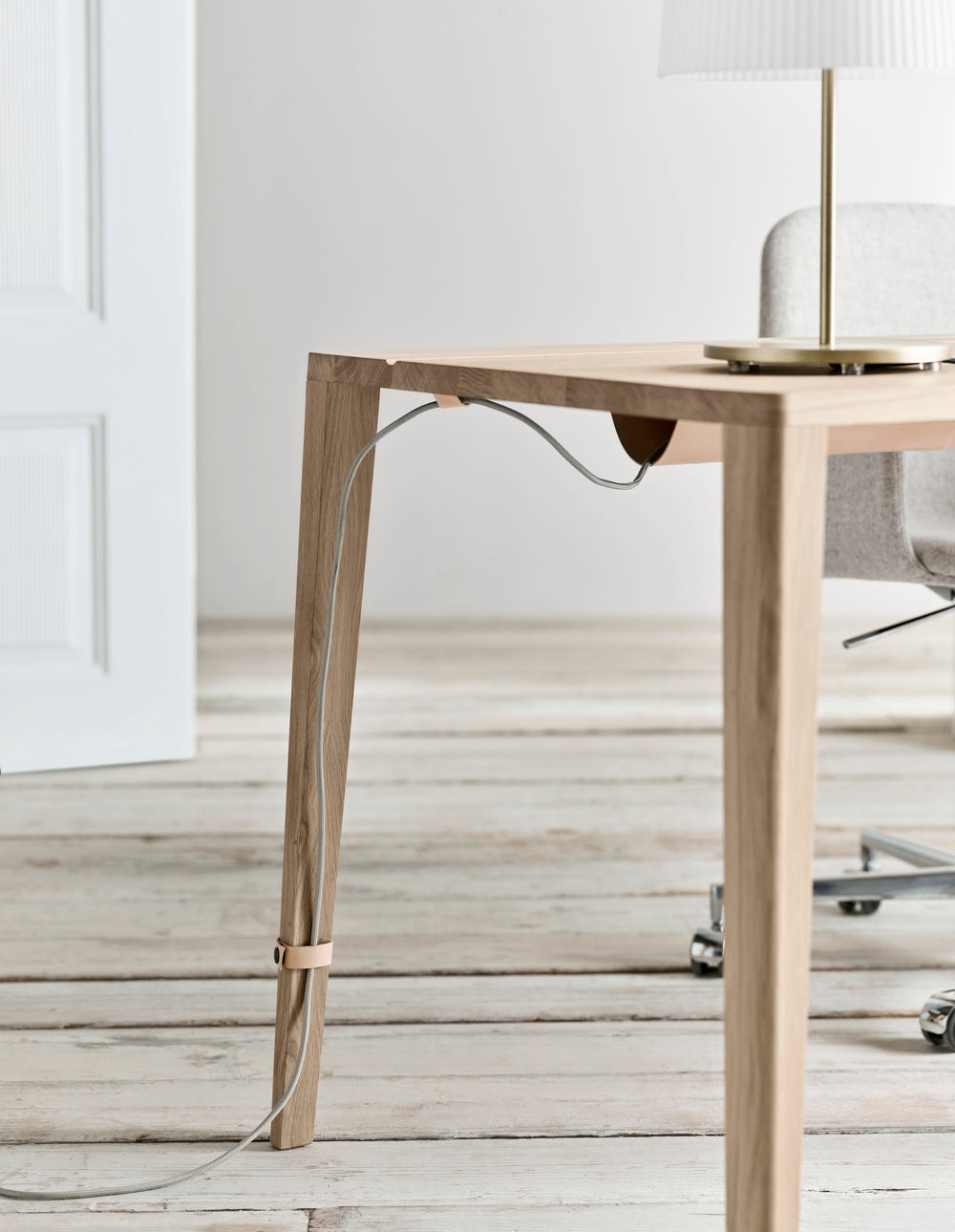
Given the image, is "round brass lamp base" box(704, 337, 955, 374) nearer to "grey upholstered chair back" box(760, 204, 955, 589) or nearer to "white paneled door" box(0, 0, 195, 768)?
"grey upholstered chair back" box(760, 204, 955, 589)

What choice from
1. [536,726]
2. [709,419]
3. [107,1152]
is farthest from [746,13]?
[536,726]

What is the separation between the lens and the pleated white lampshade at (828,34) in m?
1.01

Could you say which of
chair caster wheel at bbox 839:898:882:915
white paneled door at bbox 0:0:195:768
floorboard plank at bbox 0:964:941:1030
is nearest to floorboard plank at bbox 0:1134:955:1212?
floorboard plank at bbox 0:964:941:1030

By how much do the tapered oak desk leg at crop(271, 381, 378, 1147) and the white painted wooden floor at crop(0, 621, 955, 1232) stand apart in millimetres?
103

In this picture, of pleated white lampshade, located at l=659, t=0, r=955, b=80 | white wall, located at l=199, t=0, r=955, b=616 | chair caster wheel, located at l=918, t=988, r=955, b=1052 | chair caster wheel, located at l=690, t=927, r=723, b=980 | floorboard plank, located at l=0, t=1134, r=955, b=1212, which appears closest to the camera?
pleated white lampshade, located at l=659, t=0, r=955, b=80

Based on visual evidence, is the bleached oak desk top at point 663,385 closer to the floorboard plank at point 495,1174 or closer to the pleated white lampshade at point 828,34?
the pleated white lampshade at point 828,34

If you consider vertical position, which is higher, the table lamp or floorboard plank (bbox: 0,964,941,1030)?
the table lamp

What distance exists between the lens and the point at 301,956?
1286mm

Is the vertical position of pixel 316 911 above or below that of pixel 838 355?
below

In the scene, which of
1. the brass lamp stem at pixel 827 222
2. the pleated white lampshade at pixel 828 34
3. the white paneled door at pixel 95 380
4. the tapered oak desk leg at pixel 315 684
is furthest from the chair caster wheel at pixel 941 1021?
the white paneled door at pixel 95 380

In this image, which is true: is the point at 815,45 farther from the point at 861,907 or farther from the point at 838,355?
the point at 861,907

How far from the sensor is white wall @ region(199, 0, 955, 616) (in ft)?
13.1

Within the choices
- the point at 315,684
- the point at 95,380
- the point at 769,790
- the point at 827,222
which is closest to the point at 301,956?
the point at 315,684

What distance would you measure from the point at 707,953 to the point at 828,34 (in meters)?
1.02
